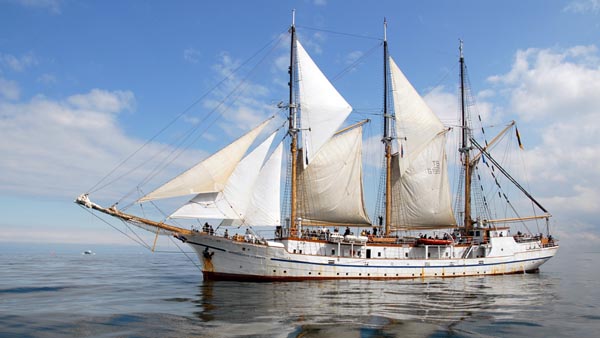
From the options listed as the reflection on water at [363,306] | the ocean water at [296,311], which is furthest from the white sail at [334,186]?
the ocean water at [296,311]

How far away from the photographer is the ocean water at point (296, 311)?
16641 millimetres

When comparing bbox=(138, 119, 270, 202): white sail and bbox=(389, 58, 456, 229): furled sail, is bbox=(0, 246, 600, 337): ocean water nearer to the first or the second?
bbox=(138, 119, 270, 202): white sail

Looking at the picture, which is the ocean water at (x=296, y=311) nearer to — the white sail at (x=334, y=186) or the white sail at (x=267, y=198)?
the white sail at (x=267, y=198)

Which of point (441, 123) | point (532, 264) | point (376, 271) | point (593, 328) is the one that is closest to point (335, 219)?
point (376, 271)

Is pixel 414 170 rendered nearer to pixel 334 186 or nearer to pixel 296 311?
pixel 334 186

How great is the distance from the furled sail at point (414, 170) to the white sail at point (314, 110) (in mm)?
9706

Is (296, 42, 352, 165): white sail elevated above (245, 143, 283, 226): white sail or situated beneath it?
elevated above

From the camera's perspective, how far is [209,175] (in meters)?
33.6

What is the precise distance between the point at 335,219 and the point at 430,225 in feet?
42.5

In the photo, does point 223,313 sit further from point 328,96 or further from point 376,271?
point 328,96

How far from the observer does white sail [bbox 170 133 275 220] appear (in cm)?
3350

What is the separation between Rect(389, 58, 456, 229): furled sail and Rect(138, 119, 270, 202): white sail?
2013 cm

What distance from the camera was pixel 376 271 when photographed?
38.8m

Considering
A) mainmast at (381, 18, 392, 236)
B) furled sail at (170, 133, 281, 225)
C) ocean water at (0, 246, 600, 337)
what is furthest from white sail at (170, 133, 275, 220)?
mainmast at (381, 18, 392, 236)
